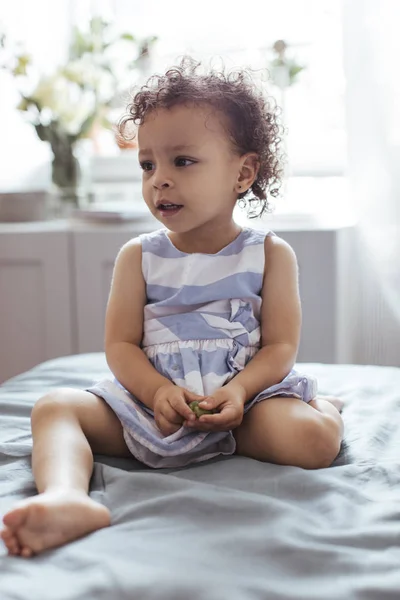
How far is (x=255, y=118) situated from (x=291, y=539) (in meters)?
0.69

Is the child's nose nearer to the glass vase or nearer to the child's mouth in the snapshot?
the child's mouth

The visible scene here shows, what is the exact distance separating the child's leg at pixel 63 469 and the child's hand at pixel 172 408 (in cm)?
7

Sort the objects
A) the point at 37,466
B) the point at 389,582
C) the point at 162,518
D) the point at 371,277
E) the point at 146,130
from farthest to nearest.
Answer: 1. the point at 371,277
2. the point at 146,130
3. the point at 37,466
4. the point at 162,518
5. the point at 389,582

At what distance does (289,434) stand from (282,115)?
46.7 inches

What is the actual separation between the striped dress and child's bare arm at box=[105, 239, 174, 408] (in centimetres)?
1

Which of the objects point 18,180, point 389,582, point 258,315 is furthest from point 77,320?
point 389,582

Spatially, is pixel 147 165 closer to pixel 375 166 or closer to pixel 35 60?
pixel 375 166

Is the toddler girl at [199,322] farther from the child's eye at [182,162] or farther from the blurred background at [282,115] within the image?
the blurred background at [282,115]

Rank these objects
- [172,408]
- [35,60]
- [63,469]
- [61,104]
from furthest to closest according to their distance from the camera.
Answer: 1. [35,60]
2. [61,104]
3. [172,408]
4. [63,469]

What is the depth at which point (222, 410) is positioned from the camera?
39.2 inches

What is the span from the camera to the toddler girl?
101cm

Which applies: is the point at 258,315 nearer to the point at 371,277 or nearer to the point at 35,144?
the point at 371,277

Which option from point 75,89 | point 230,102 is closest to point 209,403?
point 230,102

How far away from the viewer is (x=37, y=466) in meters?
0.93
